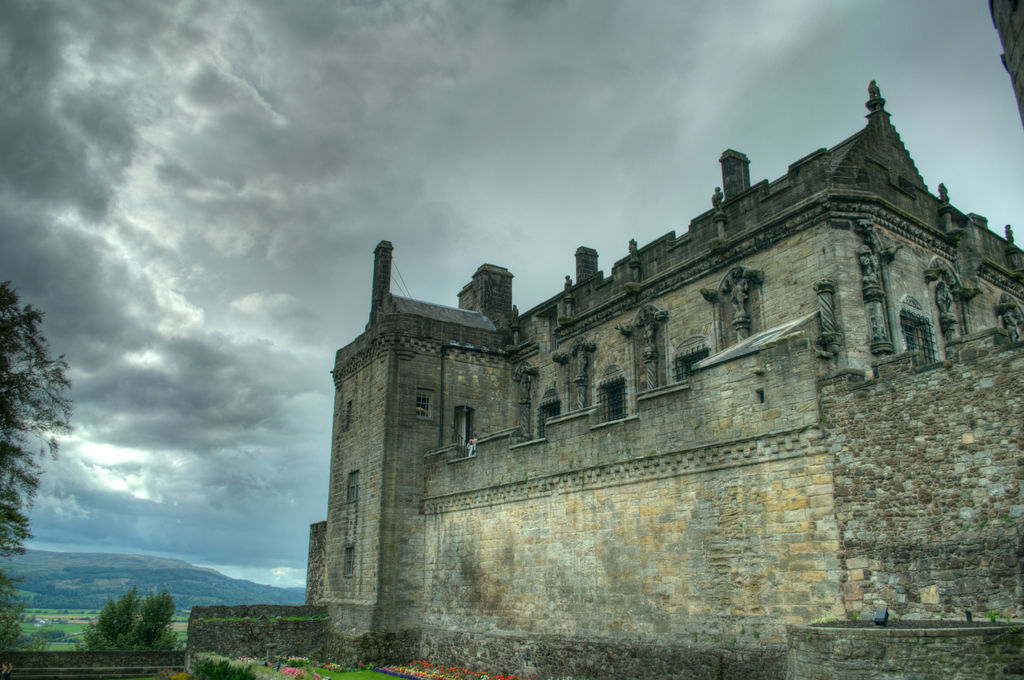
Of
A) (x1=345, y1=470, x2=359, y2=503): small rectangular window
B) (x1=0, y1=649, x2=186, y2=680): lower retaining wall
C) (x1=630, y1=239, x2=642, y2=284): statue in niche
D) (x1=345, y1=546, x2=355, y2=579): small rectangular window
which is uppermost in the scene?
(x1=630, y1=239, x2=642, y2=284): statue in niche

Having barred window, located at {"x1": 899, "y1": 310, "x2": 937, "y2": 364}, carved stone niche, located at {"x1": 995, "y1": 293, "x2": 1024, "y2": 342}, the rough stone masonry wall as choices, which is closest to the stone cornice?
the rough stone masonry wall

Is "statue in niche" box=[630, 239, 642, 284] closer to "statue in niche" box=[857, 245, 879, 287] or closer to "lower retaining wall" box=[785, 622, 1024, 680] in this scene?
"statue in niche" box=[857, 245, 879, 287]

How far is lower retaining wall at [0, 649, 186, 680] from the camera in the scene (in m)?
30.5

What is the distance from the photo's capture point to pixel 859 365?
1770cm

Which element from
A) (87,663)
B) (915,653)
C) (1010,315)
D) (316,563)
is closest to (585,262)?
(1010,315)

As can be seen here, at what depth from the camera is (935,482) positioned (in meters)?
12.7

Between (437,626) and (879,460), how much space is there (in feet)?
53.1

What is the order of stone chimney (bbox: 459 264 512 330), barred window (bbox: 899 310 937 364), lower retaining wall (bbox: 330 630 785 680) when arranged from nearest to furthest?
lower retaining wall (bbox: 330 630 785 680), barred window (bbox: 899 310 937 364), stone chimney (bbox: 459 264 512 330)

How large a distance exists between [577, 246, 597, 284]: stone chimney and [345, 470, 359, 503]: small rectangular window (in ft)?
37.3

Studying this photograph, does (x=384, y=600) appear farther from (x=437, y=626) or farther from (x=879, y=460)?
(x=879, y=460)

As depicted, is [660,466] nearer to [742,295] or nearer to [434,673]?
[742,295]

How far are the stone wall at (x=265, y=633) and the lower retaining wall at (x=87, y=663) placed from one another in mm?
3470

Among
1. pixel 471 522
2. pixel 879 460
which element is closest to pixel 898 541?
pixel 879 460

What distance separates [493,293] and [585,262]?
5.96 meters
